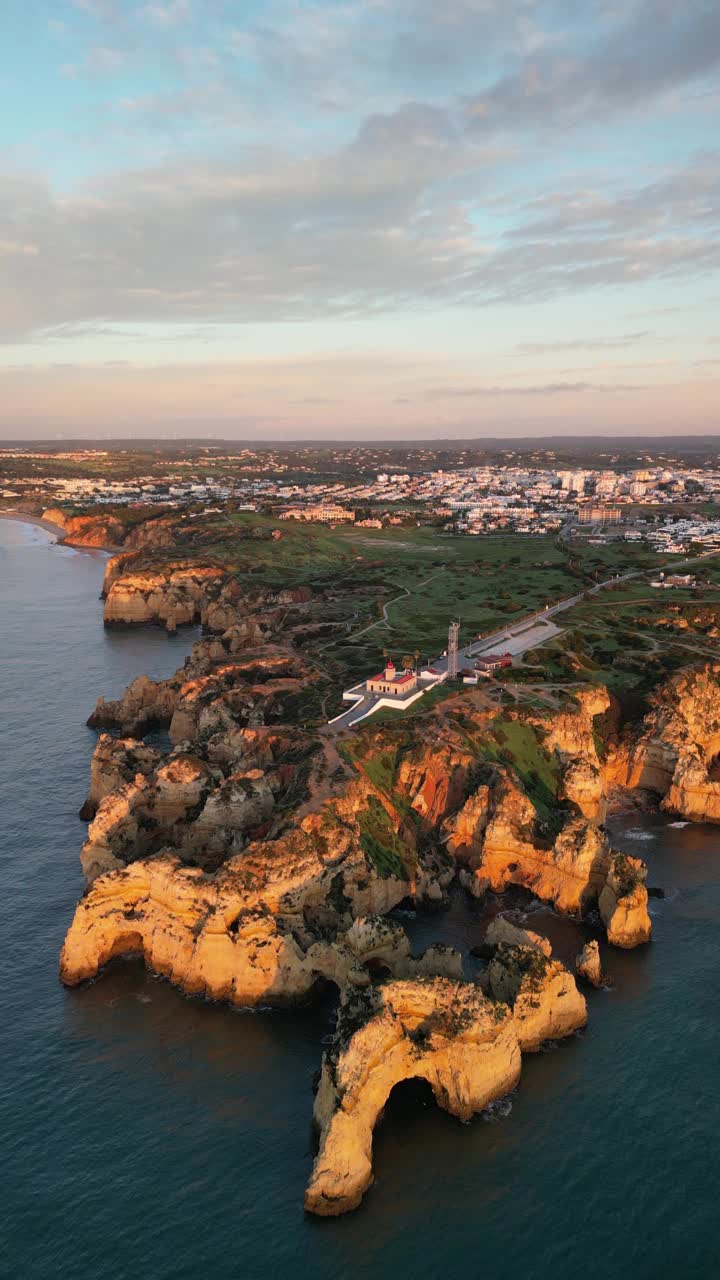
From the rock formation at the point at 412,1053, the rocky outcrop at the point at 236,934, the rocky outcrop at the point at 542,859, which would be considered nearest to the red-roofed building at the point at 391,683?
the rocky outcrop at the point at 542,859

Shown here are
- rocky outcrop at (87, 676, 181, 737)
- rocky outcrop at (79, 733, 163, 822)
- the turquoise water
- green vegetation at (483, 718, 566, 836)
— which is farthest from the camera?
rocky outcrop at (87, 676, 181, 737)

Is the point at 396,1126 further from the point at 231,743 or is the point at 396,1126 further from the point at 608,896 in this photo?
the point at 231,743

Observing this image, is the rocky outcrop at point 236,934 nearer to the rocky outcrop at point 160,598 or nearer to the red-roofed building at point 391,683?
the red-roofed building at point 391,683

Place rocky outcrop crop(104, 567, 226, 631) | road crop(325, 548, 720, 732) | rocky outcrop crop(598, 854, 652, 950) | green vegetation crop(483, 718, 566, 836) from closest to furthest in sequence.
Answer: rocky outcrop crop(598, 854, 652, 950), green vegetation crop(483, 718, 566, 836), road crop(325, 548, 720, 732), rocky outcrop crop(104, 567, 226, 631)

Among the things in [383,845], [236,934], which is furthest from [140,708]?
[236,934]

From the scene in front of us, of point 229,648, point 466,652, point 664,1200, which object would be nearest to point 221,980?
point 664,1200

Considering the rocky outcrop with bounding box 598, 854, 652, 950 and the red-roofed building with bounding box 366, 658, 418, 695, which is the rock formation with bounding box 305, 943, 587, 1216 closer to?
the rocky outcrop with bounding box 598, 854, 652, 950

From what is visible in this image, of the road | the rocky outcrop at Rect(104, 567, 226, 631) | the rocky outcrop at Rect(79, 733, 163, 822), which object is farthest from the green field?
the rocky outcrop at Rect(79, 733, 163, 822)
